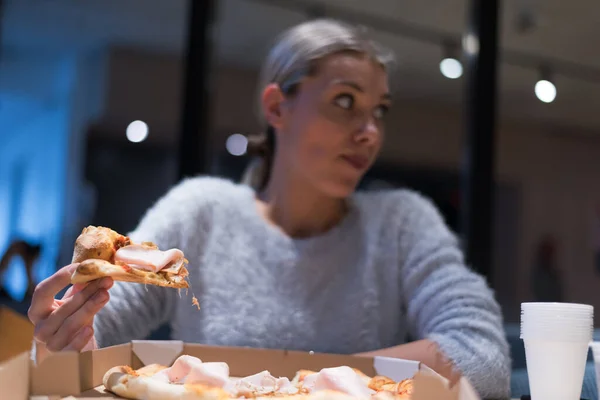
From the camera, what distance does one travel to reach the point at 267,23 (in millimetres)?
2877

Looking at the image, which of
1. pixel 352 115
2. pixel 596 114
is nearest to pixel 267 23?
pixel 596 114

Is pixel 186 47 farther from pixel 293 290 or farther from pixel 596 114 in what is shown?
pixel 596 114

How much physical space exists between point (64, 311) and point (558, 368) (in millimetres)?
470

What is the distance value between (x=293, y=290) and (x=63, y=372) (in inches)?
23.6

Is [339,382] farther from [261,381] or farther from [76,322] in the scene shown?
[76,322]

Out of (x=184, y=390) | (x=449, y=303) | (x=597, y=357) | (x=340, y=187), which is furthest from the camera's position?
(x=340, y=187)

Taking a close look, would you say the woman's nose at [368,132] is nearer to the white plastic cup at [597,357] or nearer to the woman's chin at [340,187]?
the woman's chin at [340,187]

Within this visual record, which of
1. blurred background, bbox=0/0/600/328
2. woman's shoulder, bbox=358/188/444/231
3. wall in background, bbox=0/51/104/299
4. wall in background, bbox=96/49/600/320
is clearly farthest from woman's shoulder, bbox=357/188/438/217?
wall in background, bbox=0/51/104/299

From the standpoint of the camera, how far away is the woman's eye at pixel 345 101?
1.01 m

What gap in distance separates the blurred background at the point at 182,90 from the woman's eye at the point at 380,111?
1.43 metres

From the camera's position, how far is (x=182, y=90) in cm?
240

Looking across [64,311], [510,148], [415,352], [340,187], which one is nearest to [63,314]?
[64,311]

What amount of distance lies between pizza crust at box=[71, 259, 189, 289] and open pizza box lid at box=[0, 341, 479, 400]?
7 centimetres

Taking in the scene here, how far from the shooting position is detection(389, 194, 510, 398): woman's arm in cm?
81
